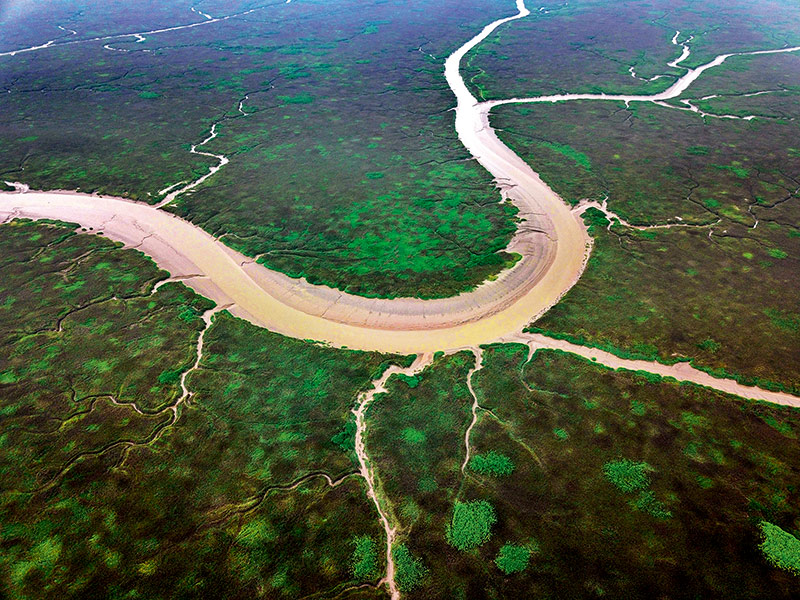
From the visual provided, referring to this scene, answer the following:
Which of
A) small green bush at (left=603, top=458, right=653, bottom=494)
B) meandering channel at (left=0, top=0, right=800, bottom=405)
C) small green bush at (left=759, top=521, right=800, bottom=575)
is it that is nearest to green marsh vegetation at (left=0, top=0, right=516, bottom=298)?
meandering channel at (left=0, top=0, right=800, bottom=405)

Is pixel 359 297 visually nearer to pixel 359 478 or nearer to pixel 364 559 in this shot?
pixel 359 478

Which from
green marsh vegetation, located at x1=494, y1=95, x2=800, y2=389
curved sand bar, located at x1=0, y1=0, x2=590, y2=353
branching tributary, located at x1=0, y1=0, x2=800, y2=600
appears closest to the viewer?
branching tributary, located at x1=0, y1=0, x2=800, y2=600

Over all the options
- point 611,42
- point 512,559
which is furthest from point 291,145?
point 611,42

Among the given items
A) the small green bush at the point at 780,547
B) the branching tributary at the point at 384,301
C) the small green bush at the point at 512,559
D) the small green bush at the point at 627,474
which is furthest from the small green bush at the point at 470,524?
the small green bush at the point at 780,547

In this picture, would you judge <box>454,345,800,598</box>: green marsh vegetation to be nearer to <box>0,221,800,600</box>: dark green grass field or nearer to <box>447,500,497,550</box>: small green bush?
<box>0,221,800,600</box>: dark green grass field

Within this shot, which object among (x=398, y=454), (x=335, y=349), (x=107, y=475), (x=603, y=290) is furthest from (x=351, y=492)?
(x=603, y=290)
